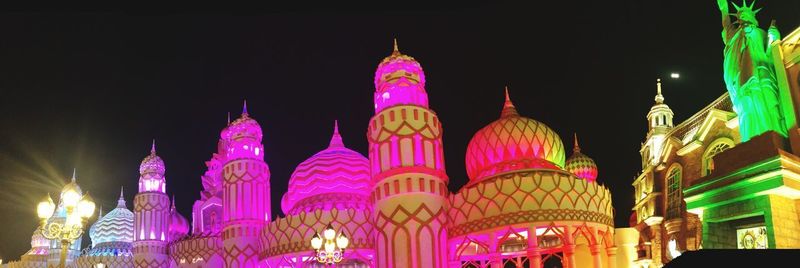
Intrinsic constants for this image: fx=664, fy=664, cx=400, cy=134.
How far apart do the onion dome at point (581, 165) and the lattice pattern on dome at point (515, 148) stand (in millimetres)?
11154

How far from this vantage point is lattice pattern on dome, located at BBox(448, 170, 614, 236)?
1970 centimetres

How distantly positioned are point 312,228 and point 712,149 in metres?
17.1

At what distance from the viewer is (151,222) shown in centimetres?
3694

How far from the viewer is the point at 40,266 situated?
48.7m

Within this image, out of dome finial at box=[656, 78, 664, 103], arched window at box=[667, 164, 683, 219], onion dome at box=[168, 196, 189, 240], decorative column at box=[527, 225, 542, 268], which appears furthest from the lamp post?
dome finial at box=[656, 78, 664, 103]

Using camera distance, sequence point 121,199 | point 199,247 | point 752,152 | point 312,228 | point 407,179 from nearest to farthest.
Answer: point 752,152
point 407,179
point 312,228
point 199,247
point 121,199

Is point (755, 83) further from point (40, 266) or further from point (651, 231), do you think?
point (40, 266)

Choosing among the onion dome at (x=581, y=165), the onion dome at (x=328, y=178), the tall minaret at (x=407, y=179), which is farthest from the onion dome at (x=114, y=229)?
the tall minaret at (x=407, y=179)

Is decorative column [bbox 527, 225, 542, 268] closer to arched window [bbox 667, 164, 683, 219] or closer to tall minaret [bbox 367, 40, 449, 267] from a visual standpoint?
tall minaret [bbox 367, 40, 449, 267]

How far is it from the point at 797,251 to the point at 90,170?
158ft

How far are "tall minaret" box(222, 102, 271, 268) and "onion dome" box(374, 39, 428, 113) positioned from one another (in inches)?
376

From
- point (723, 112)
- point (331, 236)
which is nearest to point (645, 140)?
point (723, 112)

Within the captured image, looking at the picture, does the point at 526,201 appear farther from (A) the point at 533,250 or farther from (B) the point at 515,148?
(B) the point at 515,148

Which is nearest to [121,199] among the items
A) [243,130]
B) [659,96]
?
[243,130]
